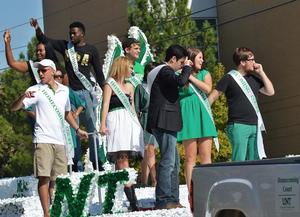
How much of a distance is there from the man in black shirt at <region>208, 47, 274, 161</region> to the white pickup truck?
10.6 ft

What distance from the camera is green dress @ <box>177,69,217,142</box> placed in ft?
34.7

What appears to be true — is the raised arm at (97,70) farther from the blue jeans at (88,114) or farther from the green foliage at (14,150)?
the green foliage at (14,150)

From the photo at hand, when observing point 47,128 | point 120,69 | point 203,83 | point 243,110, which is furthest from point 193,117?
point 47,128

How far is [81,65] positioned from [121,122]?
2.49 metres

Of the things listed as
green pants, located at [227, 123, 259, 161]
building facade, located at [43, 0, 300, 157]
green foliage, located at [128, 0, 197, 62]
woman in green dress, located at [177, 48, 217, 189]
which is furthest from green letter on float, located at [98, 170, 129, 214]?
building facade, located at [43, 0, 300, 157]

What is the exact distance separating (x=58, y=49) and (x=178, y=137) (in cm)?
348

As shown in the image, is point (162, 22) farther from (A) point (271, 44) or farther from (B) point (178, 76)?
(B) point (178, 76)

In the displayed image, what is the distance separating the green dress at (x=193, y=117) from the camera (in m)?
10.6

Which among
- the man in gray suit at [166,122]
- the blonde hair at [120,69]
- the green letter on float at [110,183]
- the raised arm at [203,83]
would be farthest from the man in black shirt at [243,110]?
the green letter on float at [110,183]

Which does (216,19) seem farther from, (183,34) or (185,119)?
(185,119)

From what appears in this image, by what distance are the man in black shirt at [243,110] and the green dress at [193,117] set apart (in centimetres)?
19

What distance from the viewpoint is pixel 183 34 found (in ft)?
91.7

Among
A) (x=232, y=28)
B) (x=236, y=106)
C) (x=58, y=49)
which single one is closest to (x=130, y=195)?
(x=236, y=106)

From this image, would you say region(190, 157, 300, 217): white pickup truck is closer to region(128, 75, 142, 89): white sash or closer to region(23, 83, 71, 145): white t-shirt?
region(23, 83, 71, 145): white t-shirt
